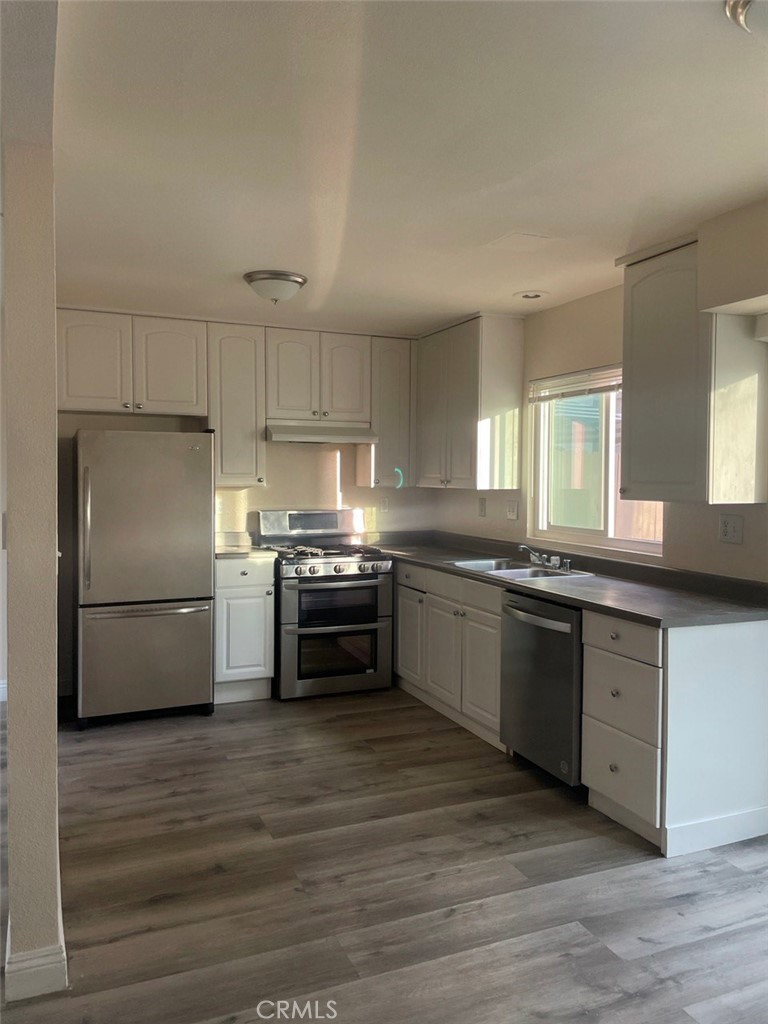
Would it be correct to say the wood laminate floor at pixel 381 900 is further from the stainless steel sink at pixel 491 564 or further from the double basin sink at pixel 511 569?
the stainless steel sink at pixel 491 564

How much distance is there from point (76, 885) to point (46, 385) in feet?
5.43

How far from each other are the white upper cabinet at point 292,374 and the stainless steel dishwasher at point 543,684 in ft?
6.60

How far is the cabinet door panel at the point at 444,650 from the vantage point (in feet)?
13.2

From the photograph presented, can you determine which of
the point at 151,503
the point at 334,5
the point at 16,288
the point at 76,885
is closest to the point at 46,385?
the point at 16,288

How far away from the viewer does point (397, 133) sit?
210 centimetres

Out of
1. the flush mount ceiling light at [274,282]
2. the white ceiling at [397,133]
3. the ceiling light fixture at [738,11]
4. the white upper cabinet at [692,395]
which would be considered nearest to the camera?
the ceiling light fixture at [738,11]

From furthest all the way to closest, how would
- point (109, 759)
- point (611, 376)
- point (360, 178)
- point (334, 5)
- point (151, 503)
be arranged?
point (151, 503)
point (611, 376)
point (109, 759)
point (360, 178)
point (334, 5)

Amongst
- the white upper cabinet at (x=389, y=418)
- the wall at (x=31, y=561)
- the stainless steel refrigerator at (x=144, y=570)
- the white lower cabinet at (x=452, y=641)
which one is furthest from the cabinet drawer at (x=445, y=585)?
the wall at (x=31, y=561)

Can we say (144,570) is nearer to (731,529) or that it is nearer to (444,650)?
(444,650)

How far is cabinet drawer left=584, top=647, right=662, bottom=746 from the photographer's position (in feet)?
8.74

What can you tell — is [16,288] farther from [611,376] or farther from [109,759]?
[611,376]

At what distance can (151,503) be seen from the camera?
4078 mm

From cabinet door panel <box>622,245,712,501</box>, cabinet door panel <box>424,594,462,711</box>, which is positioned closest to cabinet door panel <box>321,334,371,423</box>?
cabinet door panel <box>424,594,462,711</box>

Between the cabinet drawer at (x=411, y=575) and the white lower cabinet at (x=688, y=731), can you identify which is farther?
the cabinet drawer at (x=411, y=575)
